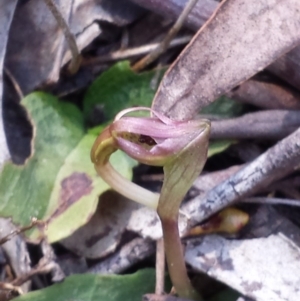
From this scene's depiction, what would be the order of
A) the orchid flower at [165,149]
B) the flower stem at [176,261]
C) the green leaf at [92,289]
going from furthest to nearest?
the green leaf at [92,289], the flower stem at [176,261], the orchid flower at [165,149]

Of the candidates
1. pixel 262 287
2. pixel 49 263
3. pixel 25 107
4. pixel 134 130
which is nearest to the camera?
pixel 134 130

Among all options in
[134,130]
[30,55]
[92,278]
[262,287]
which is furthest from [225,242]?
[30,55]

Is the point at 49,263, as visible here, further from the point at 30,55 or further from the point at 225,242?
the point at 30,55

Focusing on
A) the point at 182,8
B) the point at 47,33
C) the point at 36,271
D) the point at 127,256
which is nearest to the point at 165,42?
the point at 182,8

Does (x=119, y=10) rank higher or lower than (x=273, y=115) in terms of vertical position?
higher

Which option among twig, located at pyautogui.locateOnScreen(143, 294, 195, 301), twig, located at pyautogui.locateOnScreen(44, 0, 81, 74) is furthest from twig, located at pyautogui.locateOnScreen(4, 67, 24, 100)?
twig, located at pyautogui.locateOnScreen(143, 294, 195, 301)

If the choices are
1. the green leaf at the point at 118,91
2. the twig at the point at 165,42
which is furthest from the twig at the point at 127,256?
the twig at the point at 165,42

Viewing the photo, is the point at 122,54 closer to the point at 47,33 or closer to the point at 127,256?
the point at 47,33

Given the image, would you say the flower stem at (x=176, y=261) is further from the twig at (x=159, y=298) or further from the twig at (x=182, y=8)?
the twig at (x=182, y=8)
